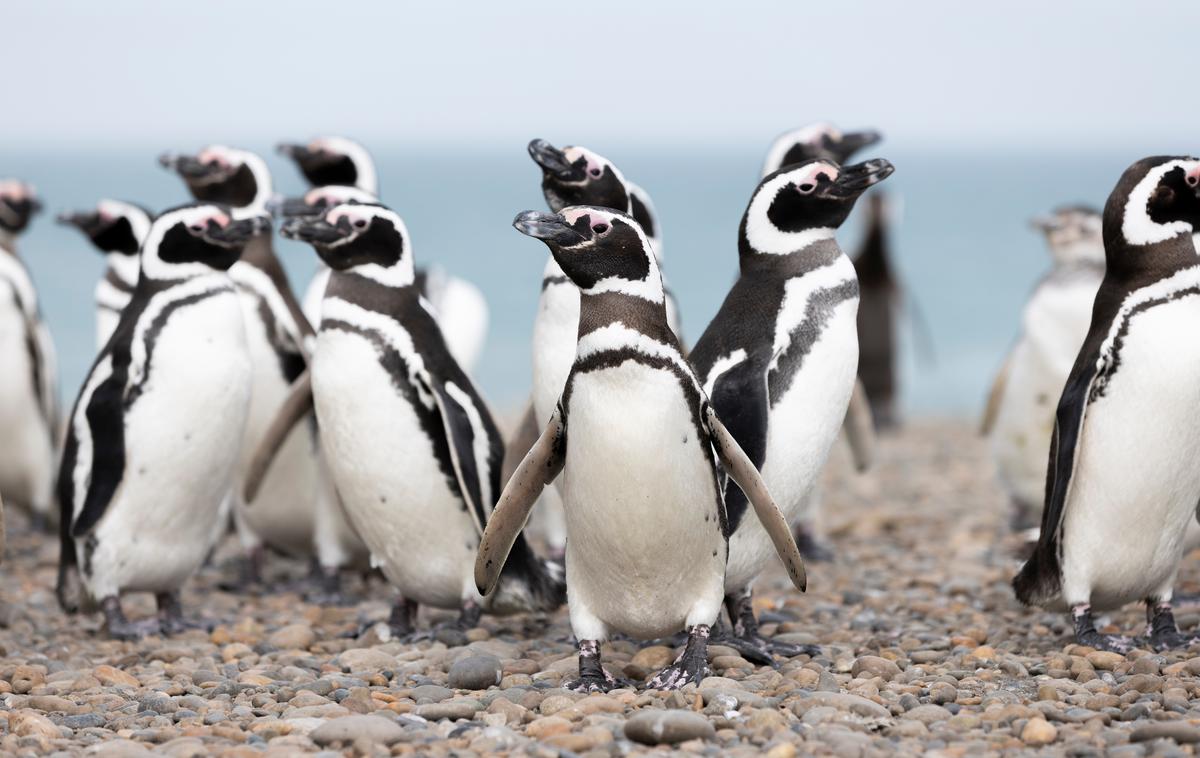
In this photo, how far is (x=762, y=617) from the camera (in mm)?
5180

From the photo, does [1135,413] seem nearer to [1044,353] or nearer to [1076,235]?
[1044,353]

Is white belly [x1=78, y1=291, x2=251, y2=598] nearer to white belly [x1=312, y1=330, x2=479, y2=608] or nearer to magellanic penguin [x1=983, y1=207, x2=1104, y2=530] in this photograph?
white belly [x1=312, y1=330, x2=479, y2=608]

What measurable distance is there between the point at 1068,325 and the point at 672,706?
3.52m

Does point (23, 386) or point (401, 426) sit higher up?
point (401, 426)

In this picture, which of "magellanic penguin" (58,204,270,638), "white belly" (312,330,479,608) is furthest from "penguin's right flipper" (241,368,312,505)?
"white belly" (312,330,479,608)

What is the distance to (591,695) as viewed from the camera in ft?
12.9

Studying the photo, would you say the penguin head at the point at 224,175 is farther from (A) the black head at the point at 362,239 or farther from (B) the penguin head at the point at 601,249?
(B) the penguin head at the point at 601,249

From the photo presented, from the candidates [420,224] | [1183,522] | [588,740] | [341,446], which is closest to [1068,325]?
[1183,522]

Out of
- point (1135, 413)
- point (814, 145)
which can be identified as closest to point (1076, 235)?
point (814, 145)

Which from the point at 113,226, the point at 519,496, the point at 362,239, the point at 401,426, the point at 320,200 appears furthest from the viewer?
the point at 113,226

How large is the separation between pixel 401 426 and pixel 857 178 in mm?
1580

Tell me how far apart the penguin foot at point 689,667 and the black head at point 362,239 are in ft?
5.28

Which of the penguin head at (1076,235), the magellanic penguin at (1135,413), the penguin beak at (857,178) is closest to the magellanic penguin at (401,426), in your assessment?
the penguin beak at (857,178)

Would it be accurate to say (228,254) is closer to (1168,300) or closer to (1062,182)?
(1168,300)
